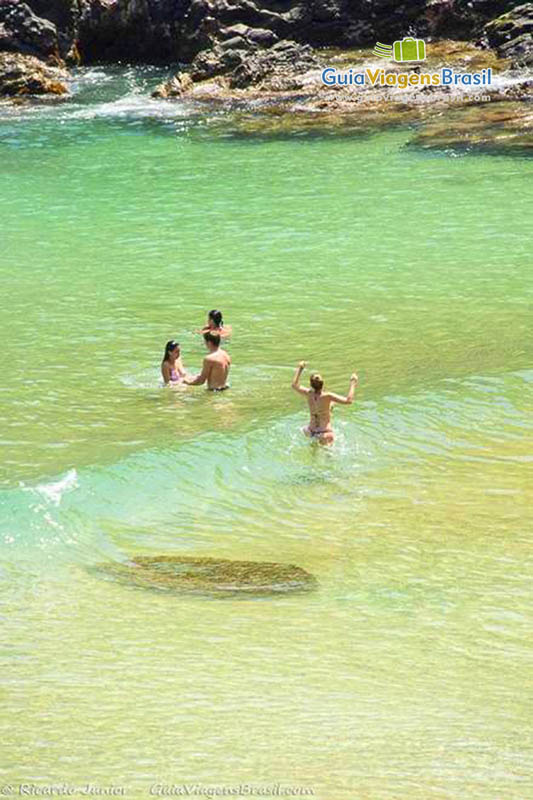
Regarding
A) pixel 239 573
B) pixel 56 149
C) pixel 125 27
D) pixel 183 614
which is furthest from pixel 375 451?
pixel 125 27

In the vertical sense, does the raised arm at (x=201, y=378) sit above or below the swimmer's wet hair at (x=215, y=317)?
below

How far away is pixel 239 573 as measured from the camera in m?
11.3

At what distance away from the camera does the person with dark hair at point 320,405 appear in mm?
14703

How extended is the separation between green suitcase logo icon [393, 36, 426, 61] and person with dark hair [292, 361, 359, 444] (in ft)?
100

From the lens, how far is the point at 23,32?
151ft

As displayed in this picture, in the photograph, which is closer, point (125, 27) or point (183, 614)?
point (183, 614)

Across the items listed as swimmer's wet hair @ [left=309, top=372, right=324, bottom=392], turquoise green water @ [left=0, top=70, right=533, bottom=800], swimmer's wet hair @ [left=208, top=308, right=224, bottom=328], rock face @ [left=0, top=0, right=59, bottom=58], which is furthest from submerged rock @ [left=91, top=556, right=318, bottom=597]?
rock face @ [left=0, top=0, right=59, bottom=58]

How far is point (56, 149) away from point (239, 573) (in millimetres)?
26462

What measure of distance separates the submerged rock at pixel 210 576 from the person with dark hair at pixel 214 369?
5.69 m

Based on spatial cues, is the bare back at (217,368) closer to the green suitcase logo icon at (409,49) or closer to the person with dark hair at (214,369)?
the person with dark hair at (214,369)

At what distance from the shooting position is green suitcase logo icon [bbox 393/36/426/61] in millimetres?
42906

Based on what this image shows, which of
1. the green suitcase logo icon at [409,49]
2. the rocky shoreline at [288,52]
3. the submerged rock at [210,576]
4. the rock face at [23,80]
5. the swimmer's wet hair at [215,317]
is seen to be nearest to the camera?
the submerged rock at [210,576]

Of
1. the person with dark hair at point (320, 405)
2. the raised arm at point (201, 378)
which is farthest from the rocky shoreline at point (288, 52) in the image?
the person with dark hair at point (320, 405)

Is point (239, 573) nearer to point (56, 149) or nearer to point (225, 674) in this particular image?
point (225, 674)
